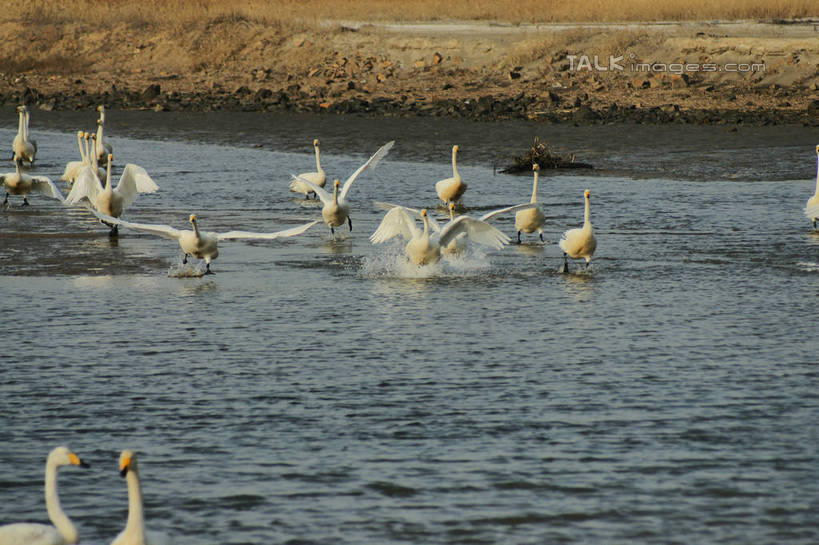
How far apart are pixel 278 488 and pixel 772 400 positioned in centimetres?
376

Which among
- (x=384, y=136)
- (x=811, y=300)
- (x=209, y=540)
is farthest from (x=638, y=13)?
(x=209, y=540)

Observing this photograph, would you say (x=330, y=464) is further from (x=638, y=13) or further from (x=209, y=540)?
(x=638, y=13)

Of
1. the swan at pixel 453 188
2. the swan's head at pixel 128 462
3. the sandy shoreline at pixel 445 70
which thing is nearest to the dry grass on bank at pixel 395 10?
the sandy shoreline at pixel 445 70

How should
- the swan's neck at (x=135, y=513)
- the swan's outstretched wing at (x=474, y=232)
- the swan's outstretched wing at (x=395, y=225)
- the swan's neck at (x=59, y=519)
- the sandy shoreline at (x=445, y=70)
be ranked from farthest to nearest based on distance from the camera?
1. the sandy shoreline at (x=445, y=70)
2. the swan's outstretched wing at (x=395, y=225)
3. the swan's outstretched wing at (x=474, y=232)
4. the swan's neck at (x=59, y=519)
5. the swan's neck at (x=135, y=513)

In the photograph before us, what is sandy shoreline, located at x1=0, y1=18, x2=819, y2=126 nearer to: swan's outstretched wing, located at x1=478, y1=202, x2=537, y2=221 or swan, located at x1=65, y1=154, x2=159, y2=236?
swan, located at x1=65, y1=154, x2=159, y2=236

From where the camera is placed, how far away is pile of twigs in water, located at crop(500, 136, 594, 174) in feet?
84.2

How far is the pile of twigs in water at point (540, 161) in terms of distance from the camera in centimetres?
2567

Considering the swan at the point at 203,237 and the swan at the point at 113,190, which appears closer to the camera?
the swan at the point at 203,237

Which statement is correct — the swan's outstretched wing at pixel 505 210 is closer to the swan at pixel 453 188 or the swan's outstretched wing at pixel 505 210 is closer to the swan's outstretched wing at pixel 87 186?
the swan at pixel 453 188

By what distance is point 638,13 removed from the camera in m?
48.4

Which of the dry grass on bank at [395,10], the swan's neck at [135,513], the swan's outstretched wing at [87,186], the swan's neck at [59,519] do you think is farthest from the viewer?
the dry grass on bank at [395,10]

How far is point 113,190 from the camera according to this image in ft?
59.5

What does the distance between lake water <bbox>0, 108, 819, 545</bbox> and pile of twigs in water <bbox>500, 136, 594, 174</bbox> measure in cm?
510

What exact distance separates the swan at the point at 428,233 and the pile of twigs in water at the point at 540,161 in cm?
947
